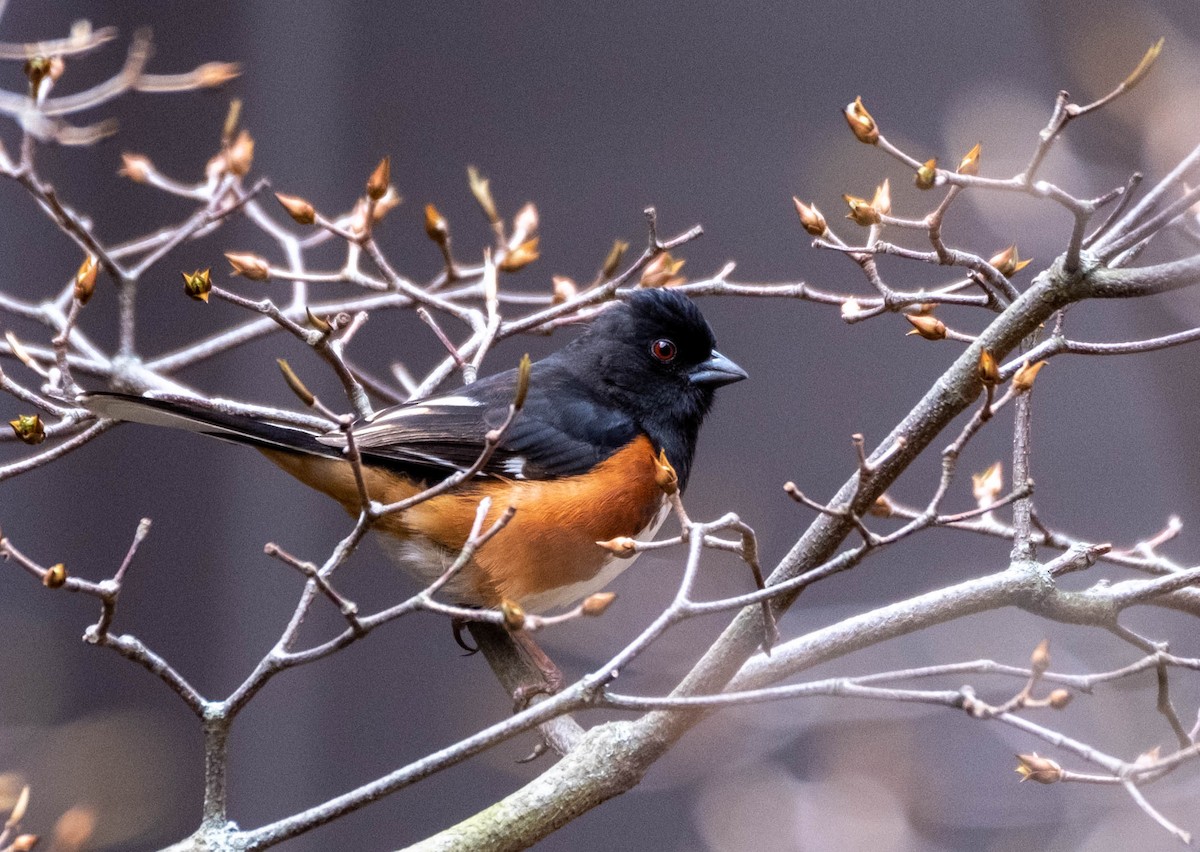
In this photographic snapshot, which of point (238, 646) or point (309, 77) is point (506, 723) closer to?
point (238, 646)

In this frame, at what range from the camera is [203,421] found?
182cm

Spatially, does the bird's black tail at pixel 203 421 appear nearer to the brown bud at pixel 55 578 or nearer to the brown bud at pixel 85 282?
the brown bud at pixel 85 282

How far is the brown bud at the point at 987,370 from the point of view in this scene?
130 centimetres

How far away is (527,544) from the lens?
229cm

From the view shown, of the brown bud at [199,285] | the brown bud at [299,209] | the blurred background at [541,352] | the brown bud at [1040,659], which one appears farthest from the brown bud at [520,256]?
the blurred background at [541,352]

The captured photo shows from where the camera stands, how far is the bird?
7.39ft

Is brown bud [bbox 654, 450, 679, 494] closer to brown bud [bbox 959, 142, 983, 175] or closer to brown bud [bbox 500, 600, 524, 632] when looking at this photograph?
brown bud [bbox 500, 600, 524, 632]

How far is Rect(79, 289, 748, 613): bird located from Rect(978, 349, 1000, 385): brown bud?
1059 millimetres

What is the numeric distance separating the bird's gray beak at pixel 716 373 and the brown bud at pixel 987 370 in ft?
4.05

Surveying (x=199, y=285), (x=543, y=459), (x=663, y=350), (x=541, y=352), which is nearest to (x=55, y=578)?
(x=199, y=285)

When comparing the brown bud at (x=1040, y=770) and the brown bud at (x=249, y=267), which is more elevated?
the brown bud at (x=249, y=267)

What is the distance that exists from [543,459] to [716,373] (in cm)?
44

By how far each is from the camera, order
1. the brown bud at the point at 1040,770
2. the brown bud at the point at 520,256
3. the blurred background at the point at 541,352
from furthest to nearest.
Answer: the blurred background at the point at 541,352 < the brown bud at the point at 520,256 < the brown bud at the point at 1040,770

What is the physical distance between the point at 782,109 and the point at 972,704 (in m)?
3.29
